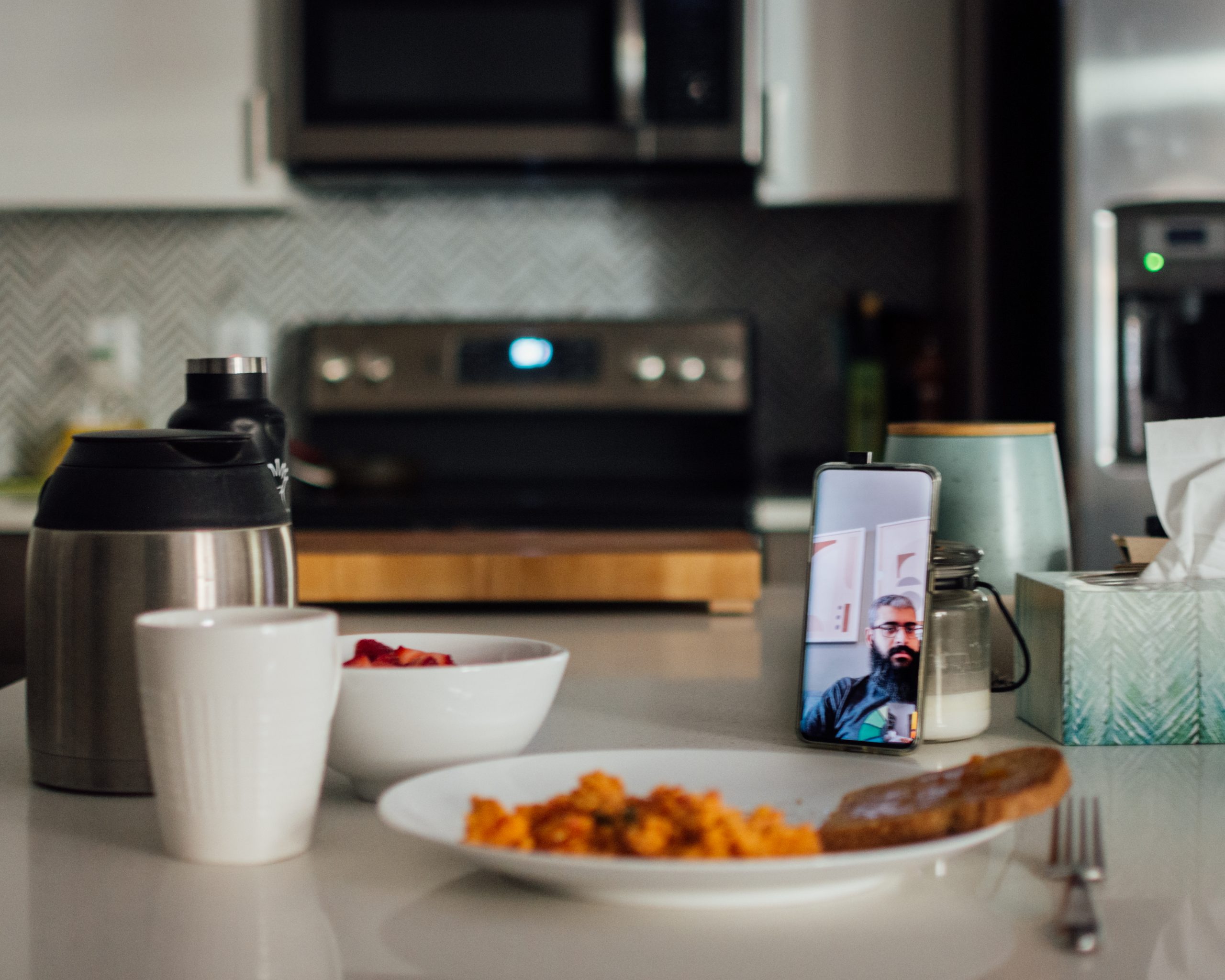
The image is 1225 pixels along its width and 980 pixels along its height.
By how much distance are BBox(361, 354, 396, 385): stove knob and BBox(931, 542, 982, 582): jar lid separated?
6.71ft

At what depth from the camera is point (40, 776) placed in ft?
2.29

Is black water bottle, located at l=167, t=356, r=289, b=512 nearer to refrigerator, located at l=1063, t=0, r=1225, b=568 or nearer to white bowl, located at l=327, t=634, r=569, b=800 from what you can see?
white bowl, located at l=327, t=634, r=569, b=800

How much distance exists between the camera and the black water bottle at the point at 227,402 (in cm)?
87

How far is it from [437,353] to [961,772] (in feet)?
7.25

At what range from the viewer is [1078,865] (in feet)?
1.76

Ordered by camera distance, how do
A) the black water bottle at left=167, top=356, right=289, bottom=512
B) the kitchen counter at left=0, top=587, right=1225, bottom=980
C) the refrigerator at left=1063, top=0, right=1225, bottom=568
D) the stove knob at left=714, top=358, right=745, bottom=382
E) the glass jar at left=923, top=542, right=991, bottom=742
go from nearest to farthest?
the kitchen counter at left=0, top=587, right=1225, bottom=980
the glass jar at left=923, top=542, right=991, bottom=742
the black water bottle at left=167, top=356, right=289, bottom=512
the refrigerator at left=1063, top=0, right=1225, bottom=568
the stove knob at left=714, top=358, right=745, bottom=382

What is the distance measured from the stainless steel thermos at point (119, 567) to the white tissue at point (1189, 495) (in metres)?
0.56

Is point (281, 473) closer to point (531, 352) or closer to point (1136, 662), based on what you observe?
point (1136, 662)

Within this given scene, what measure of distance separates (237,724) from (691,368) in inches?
84.9

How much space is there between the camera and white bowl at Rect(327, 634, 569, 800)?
0.63 metres

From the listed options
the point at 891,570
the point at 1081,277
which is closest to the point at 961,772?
the point at 891,570

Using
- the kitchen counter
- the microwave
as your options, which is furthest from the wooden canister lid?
the microwave

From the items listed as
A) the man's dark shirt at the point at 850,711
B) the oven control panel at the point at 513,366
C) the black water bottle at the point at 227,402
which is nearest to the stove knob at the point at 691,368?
the oven control panel at the point at 513,366

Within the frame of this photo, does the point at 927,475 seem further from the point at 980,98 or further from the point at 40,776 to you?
the point at 980,98
